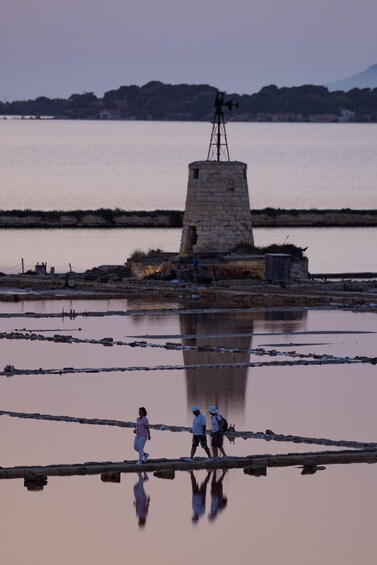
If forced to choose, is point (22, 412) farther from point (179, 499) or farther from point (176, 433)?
point (179, 499)

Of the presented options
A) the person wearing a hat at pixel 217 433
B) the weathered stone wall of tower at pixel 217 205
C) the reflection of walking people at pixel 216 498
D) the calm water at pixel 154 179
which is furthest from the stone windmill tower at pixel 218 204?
the calm water at pixel 154 179

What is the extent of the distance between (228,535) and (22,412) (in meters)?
6.17

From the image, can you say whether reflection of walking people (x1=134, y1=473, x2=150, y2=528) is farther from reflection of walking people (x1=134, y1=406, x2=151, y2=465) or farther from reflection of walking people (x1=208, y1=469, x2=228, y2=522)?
reflection of walking people (x1=208, y1=469, x2=228, y2=522)

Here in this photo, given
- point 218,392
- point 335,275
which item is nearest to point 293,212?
point 335,275

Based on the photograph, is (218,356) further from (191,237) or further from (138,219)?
(138,219)

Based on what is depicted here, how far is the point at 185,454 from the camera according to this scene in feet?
63.9

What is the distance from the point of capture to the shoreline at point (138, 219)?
72.1m

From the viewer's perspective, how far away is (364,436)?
20625mm

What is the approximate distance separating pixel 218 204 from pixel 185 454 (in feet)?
67.4

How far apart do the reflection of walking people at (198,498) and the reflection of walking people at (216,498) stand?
0.08 m

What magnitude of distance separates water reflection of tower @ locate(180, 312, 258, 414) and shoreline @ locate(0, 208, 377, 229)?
3871 centimetres

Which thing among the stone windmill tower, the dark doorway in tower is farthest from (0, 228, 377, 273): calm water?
the stone windmill tower

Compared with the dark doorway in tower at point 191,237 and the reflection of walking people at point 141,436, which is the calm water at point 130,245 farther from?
the reflection of walking people at point 141,436

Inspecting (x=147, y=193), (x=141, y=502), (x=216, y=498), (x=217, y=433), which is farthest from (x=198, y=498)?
(x=147, y=193)
